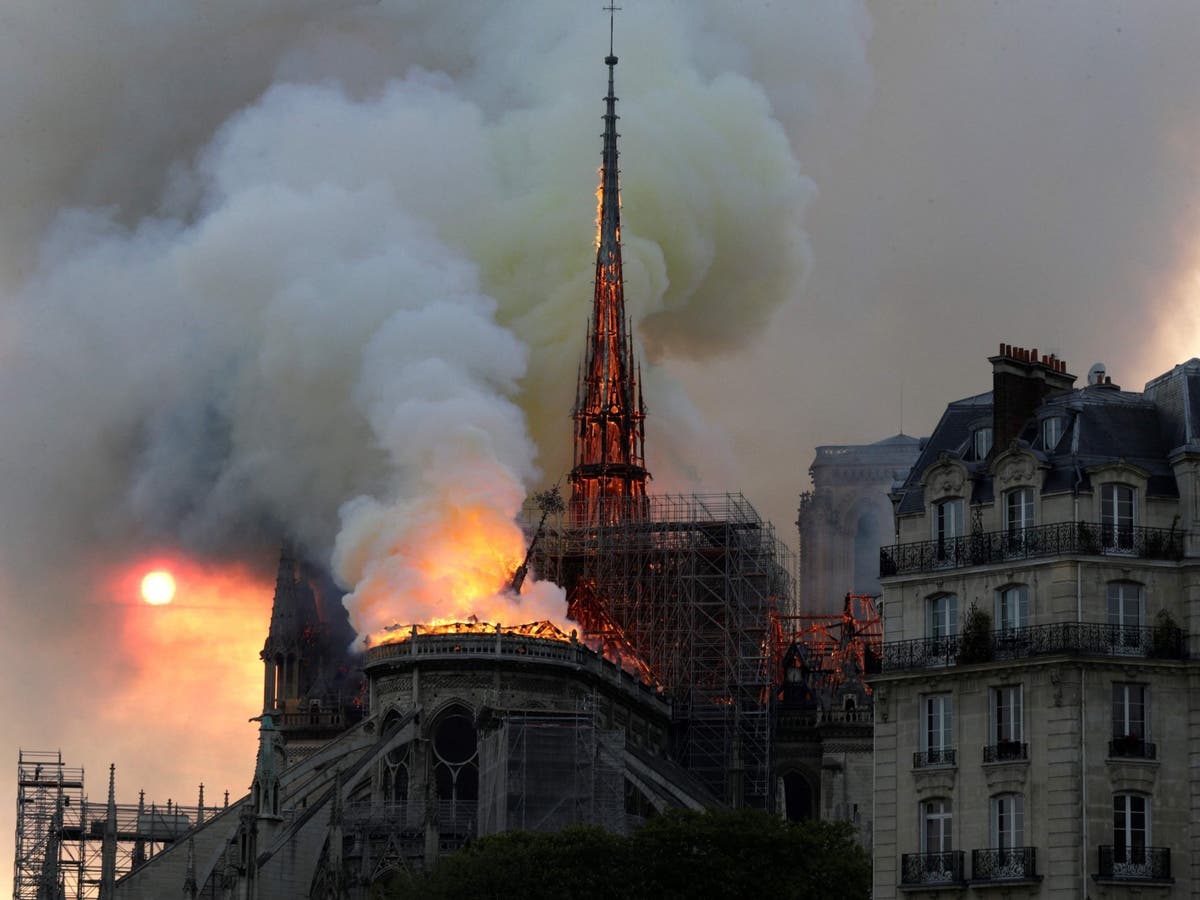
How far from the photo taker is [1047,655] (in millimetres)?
63938

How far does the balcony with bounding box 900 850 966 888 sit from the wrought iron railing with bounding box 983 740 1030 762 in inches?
82.2

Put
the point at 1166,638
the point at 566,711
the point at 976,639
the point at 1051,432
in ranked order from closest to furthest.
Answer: the point at 1166,638, the point at 976,639, the point at 1051,432, the point at 566,711

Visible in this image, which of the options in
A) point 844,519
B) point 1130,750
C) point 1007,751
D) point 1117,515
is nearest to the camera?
point 1130,750

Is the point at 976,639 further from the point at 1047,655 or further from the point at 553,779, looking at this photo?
the point at 553,779

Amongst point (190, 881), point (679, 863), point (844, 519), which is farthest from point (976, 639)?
point (844, 519)

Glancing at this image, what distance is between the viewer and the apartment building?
63000 mm

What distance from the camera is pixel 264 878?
10944 cm

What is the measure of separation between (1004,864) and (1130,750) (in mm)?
3467

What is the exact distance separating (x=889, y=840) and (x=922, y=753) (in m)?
2.01

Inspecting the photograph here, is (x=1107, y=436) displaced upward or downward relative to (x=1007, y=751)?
upward

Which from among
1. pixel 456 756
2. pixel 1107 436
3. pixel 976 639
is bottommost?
pixel 976 639

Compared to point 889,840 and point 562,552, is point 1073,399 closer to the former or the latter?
point 889,840

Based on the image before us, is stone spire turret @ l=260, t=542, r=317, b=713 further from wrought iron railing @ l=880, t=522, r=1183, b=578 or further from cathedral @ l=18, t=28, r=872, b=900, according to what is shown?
wrought iron railing @ l=880, t=522, r=1183, b=578

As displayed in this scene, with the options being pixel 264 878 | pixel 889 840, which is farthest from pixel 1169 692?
pixel 264 878
